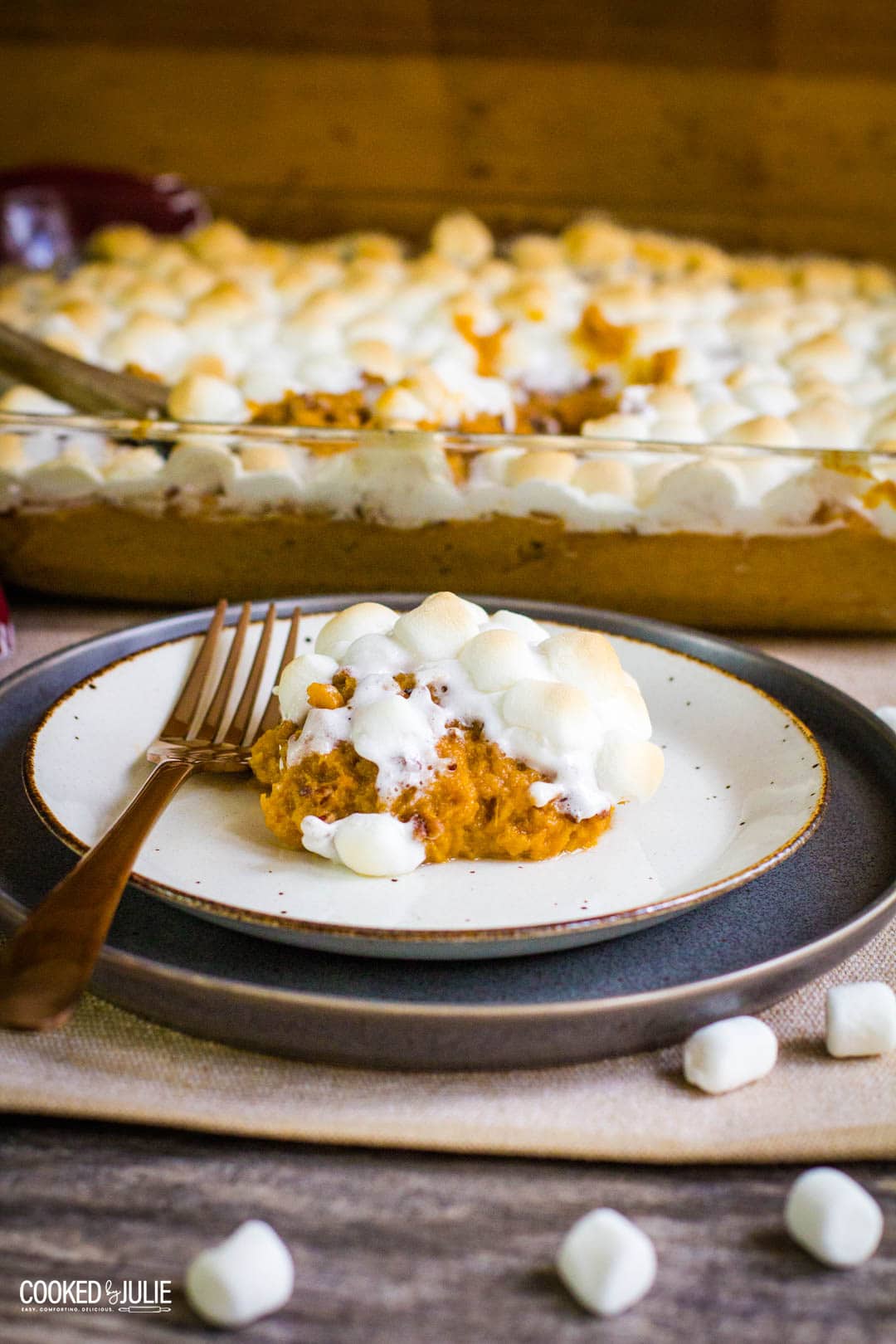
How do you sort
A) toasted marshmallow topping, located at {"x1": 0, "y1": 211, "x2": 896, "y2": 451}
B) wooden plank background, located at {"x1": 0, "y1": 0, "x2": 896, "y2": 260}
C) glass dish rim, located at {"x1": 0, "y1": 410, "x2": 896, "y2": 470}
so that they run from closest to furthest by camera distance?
glass dish rim, located at {"x1": 0, "y1": 410, "x2": 896, "y2": 470}, toasted marshmallow topping, located at {"x1": 0, "y1": 211, "x2": 896, "y2": 451}, wooden plank background, located at {"x1": 0, "y1": 0, "x2": 896, "y2": 260}

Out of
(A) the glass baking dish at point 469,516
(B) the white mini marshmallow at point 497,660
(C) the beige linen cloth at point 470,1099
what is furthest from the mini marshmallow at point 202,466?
(C) the beige linen cloth at point 470,1099

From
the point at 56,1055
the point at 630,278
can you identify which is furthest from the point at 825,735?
the point at 630,278

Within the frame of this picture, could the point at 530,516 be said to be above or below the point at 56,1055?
above

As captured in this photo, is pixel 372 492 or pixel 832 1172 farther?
pixel 372 492

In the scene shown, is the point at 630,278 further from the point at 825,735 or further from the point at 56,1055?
the point at 56,1055

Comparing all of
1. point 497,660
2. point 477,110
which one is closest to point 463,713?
point 497,660

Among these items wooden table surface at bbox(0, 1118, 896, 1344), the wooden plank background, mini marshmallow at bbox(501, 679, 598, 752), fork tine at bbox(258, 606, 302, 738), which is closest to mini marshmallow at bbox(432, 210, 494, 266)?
the wooden plank background

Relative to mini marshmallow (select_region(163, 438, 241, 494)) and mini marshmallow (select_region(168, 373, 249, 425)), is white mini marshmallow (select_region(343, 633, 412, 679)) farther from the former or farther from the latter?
mini marshmallow (select_region(168, 373, 249, 425))
